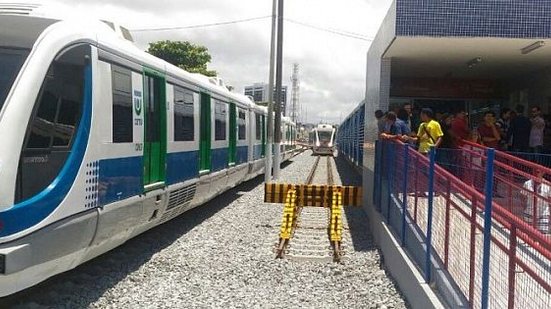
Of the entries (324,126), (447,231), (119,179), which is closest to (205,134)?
(119,179)

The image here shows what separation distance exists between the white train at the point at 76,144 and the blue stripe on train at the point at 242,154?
6.70 meters

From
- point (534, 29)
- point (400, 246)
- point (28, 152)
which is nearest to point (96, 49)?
point (28, 152)

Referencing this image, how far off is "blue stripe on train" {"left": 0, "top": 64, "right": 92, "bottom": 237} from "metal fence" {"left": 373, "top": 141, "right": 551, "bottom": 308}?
343cm

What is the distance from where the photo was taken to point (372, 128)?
1387 centimetres

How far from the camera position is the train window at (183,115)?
958cm

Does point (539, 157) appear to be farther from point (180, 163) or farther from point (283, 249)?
point (180, 163)

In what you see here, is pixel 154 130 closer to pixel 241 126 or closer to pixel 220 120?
pixel 220 120

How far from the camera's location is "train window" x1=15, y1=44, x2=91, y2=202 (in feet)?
17.0

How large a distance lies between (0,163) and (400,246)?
15.9 feet

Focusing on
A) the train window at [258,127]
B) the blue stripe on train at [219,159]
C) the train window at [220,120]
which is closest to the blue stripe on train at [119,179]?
the blue stripe on train at [219,159]

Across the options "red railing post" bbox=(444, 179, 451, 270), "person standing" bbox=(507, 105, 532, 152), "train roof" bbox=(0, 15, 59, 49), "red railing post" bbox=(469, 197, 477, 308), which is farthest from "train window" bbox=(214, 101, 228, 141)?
"red railing post" bbox=(469, 197, 477, 308)

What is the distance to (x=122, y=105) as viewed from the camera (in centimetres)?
712

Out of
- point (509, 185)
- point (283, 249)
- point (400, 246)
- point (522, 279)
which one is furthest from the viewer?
point (283, 249)

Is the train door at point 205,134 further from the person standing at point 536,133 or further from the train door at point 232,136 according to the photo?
the person standing at point 536,133
